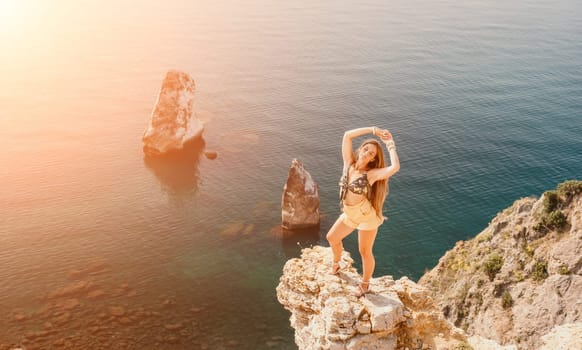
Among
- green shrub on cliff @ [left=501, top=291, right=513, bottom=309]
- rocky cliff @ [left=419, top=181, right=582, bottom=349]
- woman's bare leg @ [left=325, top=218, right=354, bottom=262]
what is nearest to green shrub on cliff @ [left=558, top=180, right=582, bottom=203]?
rocky cliff @ [left=419, top=181, right=582, bottom=349]

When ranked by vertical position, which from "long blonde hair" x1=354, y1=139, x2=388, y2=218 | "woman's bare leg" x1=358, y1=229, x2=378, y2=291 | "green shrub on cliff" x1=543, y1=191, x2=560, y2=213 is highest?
"long blonde hair" x1=354, y1=139, x2=388, y2=218

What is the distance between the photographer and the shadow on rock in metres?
70.8

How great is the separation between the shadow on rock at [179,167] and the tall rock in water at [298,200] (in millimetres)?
17020

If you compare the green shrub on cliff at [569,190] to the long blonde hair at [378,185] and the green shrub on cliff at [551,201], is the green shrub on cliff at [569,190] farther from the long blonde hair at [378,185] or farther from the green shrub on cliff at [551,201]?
the long blonde hair at [378,185]

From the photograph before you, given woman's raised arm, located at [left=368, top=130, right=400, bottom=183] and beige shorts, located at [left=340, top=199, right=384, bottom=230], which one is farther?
beige shorts, located at [left=340, top=199, right=384, bottom=230]

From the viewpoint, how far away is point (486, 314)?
31.2 metres

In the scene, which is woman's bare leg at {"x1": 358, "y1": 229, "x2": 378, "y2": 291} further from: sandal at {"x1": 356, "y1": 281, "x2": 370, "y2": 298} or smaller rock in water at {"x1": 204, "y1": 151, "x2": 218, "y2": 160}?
smaller rock in water at {"x1": 204, "y1": 151, "x2": 218, "y2": 160}

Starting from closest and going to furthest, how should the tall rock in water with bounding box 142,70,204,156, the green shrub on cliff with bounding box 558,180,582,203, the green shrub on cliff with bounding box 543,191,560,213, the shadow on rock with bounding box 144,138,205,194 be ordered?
the green shrub on cliff with bounding box 558,180,582,203, the green shrub on cliff with bounding box 543,191,560,213, the shadow on rock with bounding box 144,138,205,194, the tall rock in water with bounding box 142,70,204,156

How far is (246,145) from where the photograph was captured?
82500 mm

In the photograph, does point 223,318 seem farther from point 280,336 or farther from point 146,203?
point 146,203

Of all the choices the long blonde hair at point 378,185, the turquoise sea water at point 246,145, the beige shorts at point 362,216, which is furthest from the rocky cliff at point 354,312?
the turquoise sea water at point 246,145

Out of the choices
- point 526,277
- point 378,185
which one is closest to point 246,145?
point 526,277

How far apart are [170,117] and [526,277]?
203 feet

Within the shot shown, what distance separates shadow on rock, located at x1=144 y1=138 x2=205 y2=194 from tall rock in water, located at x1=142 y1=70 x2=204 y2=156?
4.31ft
